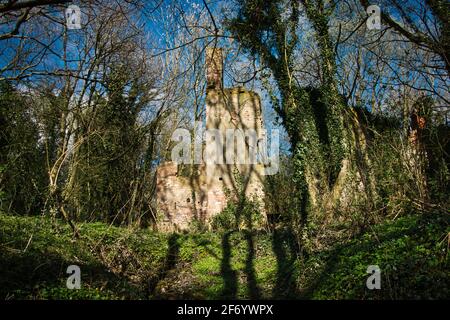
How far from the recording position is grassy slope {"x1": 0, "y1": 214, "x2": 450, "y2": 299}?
17.3 ft

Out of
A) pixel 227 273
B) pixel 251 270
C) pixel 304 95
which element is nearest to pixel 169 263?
pixel 227 273

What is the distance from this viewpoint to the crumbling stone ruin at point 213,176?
16016 mm

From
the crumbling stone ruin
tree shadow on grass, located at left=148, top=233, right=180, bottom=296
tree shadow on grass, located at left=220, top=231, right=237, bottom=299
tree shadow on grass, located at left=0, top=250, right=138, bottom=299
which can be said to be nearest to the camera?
tree shadow on grass, located at left=0, top=250, right=138, bottom=299

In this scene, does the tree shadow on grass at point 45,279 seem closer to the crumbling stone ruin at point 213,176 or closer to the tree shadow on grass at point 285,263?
the tree shadow on grass at point 285,263

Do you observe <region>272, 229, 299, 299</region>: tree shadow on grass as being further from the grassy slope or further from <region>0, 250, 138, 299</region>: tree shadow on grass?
A: <region>0, 250, 138, 299</region>: tree shadow on grass

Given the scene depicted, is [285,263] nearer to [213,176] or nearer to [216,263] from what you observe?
[216,263]

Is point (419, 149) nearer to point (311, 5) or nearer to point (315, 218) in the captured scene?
point (315, 218)

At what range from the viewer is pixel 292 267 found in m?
8.62

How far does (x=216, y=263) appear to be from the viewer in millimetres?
10547

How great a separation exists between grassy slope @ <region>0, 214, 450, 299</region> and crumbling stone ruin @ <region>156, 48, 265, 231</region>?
12.3ft

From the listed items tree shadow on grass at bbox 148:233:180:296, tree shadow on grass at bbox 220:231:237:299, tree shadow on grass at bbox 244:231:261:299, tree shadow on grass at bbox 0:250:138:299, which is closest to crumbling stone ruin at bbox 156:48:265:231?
tree shadow on grass at bbox 220:231:237:299

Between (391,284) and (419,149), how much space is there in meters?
4.10

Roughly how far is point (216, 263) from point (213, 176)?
6.42m
